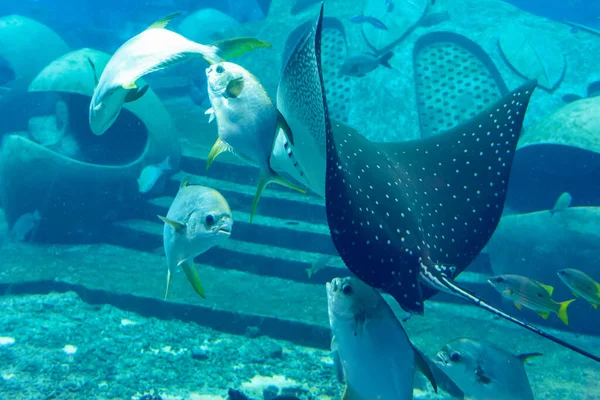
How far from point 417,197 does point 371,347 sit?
0.82 m

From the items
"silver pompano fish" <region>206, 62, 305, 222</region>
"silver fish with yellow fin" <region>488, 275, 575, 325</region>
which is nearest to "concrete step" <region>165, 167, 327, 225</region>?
"silver fish with yellow fin" <region>488, 275, 575, 325</region>

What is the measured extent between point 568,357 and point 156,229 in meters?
6.36

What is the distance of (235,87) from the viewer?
1.53 m

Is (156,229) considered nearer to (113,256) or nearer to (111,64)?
(113,256)

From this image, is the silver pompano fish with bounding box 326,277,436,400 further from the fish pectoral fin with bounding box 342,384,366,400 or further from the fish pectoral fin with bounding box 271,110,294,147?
the fish pectoral fin with bounding box 271,110,294,147

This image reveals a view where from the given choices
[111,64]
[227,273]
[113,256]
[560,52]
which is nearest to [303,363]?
[227,273]

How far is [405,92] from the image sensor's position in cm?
824

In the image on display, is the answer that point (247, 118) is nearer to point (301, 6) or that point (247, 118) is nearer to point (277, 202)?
point (277, 202)

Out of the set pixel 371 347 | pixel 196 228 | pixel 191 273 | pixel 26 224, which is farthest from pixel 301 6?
pixel 371 347

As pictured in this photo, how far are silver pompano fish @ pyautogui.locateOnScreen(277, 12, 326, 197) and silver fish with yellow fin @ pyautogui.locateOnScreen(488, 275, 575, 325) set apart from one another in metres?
2.60

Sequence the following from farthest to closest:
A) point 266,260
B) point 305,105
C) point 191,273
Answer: point 266,260 < point 191,273 < point 305,105

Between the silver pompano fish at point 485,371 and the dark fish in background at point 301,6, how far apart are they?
36.8ft

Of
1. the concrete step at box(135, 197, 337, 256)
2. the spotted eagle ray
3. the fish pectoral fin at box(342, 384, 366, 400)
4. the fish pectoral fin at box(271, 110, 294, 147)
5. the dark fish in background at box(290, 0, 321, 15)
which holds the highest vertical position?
the dark fish in background at box(290, 0, 321, 15)

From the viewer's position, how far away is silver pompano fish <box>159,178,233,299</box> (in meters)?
2.41
